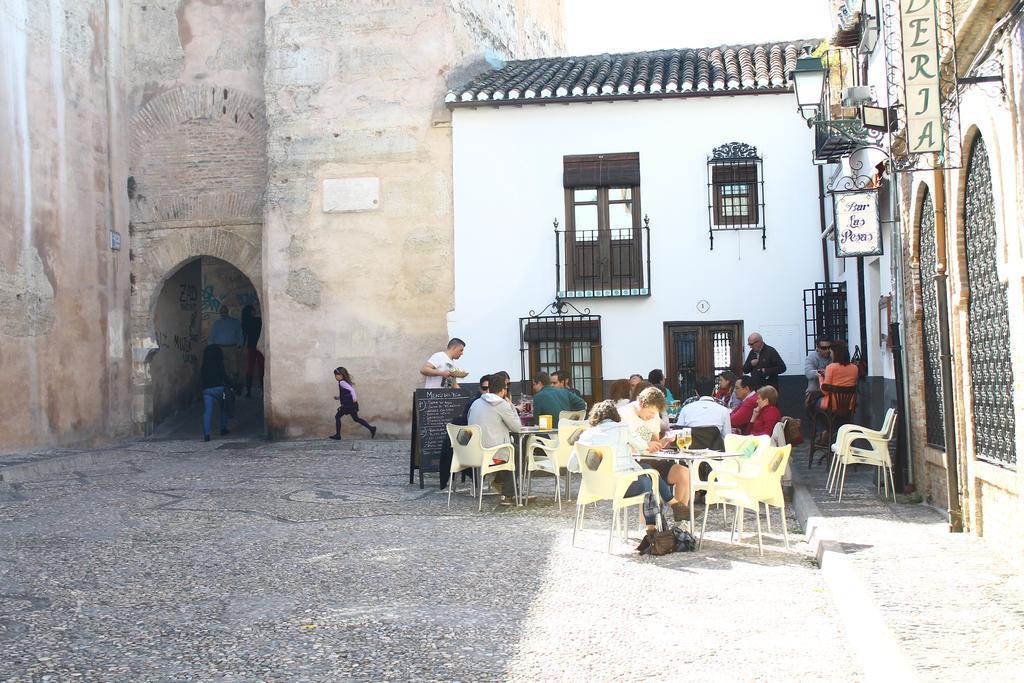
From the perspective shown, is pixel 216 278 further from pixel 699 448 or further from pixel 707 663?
pixel 707 663

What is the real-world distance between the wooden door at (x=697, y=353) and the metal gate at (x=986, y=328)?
965 cm

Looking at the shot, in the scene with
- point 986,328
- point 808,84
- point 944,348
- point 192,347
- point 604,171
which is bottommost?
point 944,348

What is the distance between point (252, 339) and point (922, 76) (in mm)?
18603

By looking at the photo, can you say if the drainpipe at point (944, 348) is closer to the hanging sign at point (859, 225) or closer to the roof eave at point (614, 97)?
the hanging sign at point (859, 225)

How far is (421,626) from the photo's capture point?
5.86 m

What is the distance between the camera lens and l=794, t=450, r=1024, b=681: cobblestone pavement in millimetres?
4758

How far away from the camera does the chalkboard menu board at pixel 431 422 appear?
12.1 m

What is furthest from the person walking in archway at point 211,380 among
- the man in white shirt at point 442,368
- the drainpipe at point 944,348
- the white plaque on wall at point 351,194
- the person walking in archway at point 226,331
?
the drainpipe at point 944,348

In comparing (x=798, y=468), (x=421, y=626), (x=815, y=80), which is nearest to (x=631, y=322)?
(x=798, y=468)

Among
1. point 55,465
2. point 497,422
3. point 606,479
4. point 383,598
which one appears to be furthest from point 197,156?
point 383,598

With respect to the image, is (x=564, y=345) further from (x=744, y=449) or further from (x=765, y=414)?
(x=744, y=449)

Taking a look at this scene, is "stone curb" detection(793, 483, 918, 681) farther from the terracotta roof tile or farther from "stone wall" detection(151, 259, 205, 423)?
"stone wall" detection(151, 259, 205, 423)

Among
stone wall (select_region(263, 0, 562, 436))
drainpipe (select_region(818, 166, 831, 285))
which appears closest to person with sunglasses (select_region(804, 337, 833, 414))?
drainpipe (select_region(818, 166, 831, 285))

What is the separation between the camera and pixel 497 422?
35.1ft
